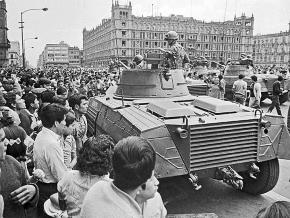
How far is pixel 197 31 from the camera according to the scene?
9044 centimetres

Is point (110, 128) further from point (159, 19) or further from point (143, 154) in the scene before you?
point (159, 19)

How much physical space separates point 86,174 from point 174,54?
546 cm

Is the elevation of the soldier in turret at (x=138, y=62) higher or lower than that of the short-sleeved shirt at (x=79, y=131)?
higher

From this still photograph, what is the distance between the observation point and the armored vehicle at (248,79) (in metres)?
17.0

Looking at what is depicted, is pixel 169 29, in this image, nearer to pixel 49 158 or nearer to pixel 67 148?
pixel 67 148

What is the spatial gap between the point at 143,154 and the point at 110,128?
4347 millimetres

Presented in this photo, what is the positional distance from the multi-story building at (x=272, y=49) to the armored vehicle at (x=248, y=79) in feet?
234

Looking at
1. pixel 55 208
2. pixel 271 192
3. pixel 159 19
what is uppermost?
pixel 159 19

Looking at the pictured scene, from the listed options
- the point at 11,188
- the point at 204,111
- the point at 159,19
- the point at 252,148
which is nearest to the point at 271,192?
the point at 252,148

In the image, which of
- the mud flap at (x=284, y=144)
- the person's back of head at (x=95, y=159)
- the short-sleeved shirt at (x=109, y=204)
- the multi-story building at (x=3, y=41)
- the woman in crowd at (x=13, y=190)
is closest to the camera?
the short-sleeved shirt at (x=109, y=204)

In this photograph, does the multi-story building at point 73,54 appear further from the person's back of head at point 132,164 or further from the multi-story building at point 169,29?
the person's back of head at point 132,164

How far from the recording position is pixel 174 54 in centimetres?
809

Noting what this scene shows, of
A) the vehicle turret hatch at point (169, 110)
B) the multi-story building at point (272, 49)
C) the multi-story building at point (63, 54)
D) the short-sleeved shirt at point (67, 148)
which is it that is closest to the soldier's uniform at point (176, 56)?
the vehicle turret hatch at point (169, 110)

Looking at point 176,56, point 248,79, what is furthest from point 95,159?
point 248,79
